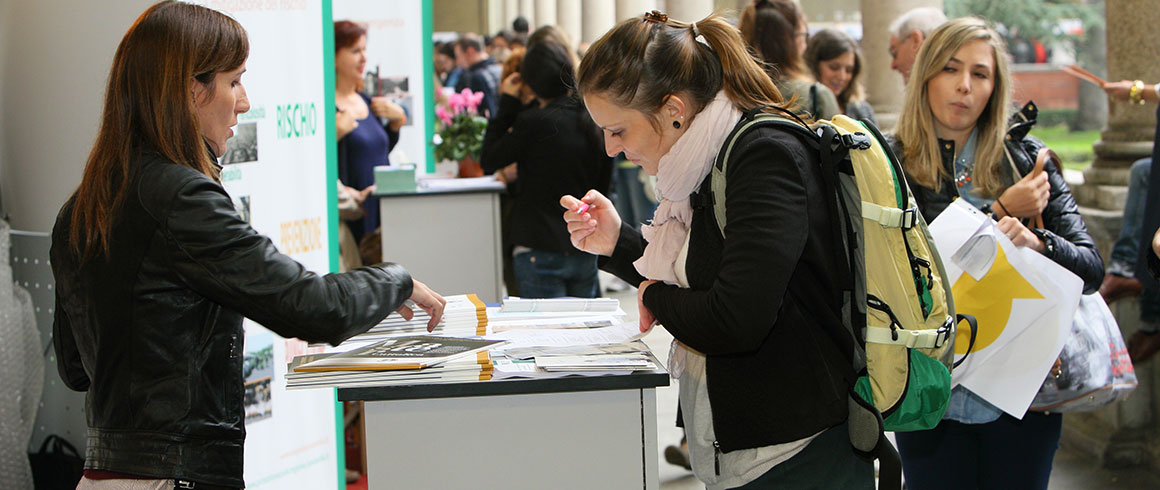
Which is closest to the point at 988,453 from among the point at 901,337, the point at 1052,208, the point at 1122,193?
the point at 1052,208

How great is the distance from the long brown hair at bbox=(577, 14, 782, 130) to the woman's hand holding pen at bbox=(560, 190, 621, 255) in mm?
315

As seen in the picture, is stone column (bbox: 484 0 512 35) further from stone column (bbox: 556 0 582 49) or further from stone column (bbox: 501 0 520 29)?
stone column (bbox: 556 0 582 49)

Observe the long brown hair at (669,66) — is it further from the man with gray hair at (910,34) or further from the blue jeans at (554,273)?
the blue jeans at (554,273)

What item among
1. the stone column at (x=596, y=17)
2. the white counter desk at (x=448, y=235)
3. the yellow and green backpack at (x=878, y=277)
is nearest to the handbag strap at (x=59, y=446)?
the yellow and green backpack at (x=878, y=277)

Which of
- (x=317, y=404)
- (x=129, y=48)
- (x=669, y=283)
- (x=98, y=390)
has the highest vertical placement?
(x=129, y=48)

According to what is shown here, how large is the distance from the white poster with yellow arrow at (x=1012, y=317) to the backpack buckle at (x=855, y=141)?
0.78 m

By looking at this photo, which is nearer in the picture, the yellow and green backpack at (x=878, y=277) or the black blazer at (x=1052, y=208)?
the yellow and green backpack at (x=878, y=277)

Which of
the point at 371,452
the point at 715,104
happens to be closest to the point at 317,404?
the point at 371,452

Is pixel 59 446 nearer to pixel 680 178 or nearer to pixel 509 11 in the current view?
pixel 680 178

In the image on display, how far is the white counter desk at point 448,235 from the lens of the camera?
5.46 m

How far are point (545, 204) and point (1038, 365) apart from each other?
8.37ft

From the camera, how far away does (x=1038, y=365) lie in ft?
8.19

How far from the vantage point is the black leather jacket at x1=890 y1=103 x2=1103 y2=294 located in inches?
102

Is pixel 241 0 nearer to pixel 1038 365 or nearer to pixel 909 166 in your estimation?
pixel 909 166
